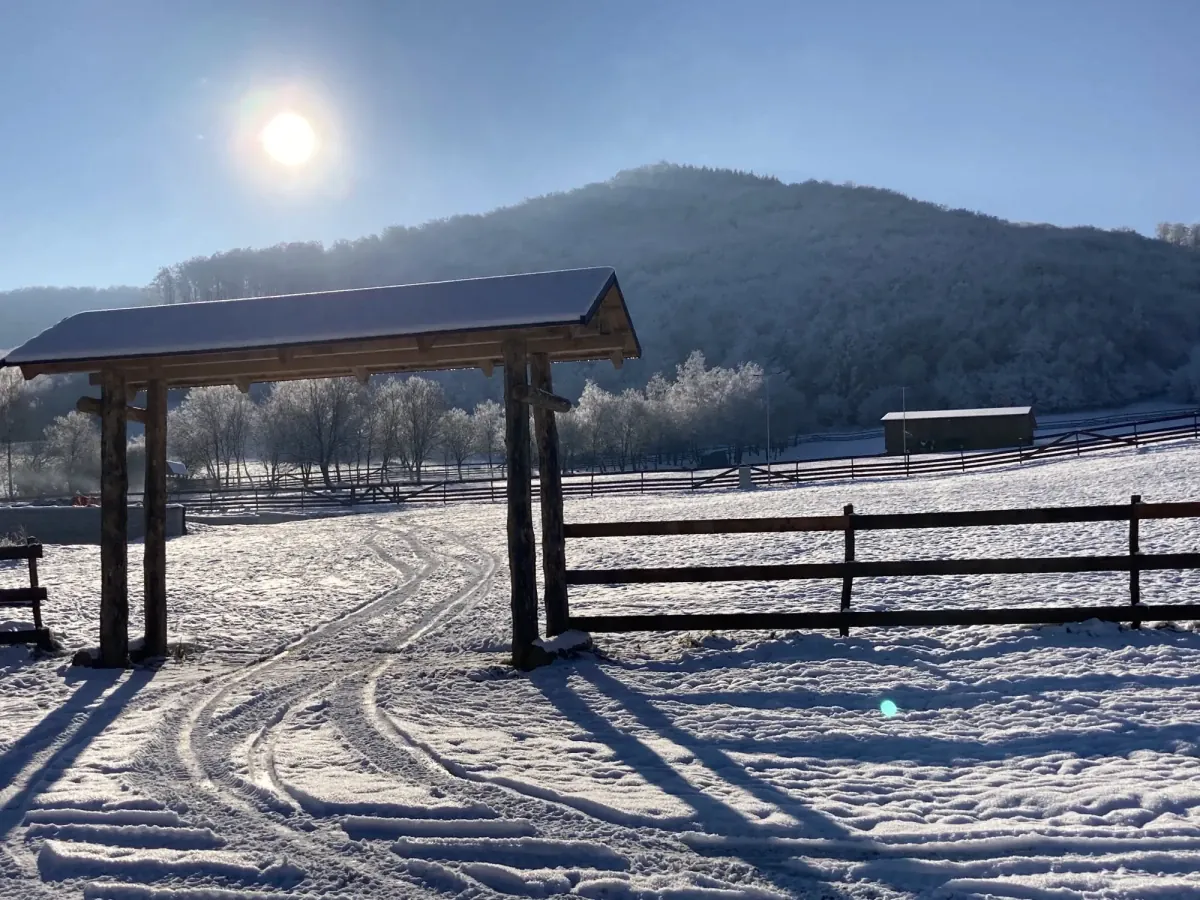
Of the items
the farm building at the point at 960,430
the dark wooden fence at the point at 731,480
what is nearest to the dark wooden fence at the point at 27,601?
the dark wooden fence at the point at 731,480

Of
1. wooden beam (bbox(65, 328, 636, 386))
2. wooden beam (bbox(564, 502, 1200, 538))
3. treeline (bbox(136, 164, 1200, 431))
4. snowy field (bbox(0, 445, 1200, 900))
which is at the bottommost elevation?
snowy field (bbox(0, 445, 1200, 900))

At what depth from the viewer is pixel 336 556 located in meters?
19.5

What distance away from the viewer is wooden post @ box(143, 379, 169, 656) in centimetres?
920

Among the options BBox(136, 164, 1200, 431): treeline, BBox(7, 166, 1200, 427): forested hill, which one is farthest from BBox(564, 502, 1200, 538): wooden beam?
BBox(7, 166, 1200, 427): forested hill

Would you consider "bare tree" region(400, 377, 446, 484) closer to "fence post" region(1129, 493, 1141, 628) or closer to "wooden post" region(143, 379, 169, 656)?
"wooden post" region(143, 379, 169, 656)

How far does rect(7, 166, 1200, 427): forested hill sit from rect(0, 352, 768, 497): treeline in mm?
15106

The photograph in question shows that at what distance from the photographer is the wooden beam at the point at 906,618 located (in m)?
7.81

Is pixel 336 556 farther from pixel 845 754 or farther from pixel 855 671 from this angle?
pixel 845 754

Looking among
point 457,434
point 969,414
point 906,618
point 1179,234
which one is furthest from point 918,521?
point 1179,234

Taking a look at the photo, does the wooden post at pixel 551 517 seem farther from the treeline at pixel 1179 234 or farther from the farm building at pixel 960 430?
the treeline at pixel 1179 234

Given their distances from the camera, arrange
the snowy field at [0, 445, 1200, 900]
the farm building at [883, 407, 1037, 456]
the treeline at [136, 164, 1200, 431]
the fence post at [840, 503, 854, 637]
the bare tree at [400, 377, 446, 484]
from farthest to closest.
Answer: the treeline at [136, 164, 1200, 431]
the bare tree at [400, 377, 446, 484]
the farm building at [883, 407, 1037, 456]
the fence post at [840, 503, 854, 637]
the snowy field at [0, 445, 1200, 900]

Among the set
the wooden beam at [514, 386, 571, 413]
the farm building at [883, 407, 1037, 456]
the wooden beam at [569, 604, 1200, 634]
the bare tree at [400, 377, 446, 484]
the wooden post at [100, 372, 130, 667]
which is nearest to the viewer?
the wooden beam at [569, 604, 1200, 634]

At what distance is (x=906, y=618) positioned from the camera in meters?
8.03

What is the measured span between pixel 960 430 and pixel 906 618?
5689 centimetres
